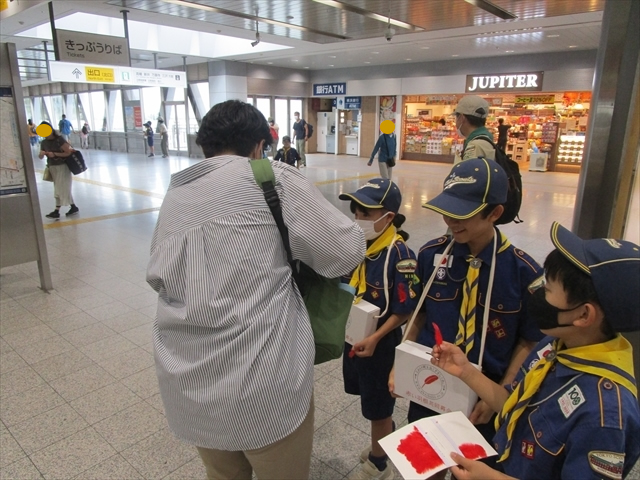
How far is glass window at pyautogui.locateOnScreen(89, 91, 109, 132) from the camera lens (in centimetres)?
2334

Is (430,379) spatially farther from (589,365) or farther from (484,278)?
(589,365)

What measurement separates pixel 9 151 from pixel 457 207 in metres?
4.46

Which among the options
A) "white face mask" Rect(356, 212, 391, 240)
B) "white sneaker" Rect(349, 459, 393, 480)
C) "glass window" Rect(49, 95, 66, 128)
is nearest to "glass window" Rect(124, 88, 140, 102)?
"glass window" Rect(49, 95, 66, 128)

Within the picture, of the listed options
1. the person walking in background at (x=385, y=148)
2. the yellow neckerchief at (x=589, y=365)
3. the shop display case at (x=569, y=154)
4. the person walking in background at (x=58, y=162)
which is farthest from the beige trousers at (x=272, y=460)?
the shop display case at (x=569, y=154)

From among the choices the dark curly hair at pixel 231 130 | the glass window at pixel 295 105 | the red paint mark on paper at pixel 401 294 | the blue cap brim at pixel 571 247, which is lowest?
the red paint mark on paper at pixel 401 294

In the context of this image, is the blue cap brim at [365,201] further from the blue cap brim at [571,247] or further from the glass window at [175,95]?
the glass window at [175,95]

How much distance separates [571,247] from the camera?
39.4 inches

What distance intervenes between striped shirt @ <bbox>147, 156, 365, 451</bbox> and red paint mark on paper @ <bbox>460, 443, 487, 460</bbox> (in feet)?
1.47

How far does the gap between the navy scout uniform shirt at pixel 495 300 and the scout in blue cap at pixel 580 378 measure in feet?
0.88

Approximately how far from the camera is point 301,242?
3.92 ft

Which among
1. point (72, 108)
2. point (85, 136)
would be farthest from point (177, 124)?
point (72, 108)

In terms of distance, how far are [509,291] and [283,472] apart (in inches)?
34.8

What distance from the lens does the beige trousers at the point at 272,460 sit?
127 centimetres

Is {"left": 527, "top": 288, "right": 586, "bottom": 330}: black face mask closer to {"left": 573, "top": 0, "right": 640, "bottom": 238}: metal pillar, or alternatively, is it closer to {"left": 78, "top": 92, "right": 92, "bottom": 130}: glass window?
{"left": 573, "top": 0, "right": 640, "bottom": 238}: metal pillar
